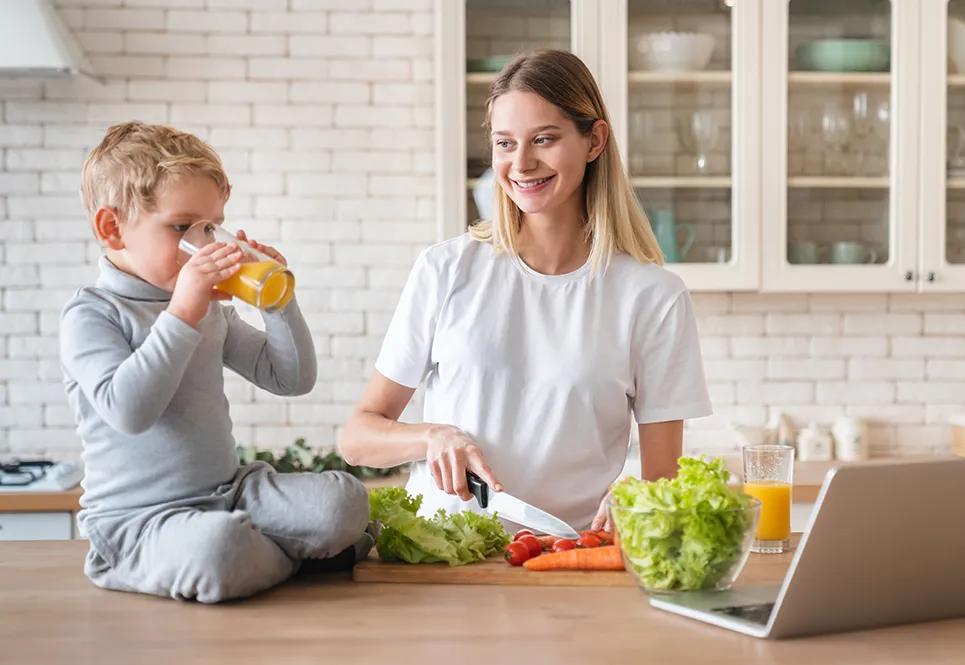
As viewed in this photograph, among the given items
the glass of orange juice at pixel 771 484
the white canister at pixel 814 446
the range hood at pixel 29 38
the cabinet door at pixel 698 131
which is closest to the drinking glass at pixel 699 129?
the cabinet door at pixel 698 131

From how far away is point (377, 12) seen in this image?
3689 mm

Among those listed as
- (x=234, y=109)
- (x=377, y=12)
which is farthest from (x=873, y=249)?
(x=234, y=109)

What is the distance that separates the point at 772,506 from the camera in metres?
1.61

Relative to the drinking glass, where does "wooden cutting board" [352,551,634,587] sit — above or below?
below

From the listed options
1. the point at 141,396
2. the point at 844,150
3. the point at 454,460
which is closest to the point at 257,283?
the point at 141,396

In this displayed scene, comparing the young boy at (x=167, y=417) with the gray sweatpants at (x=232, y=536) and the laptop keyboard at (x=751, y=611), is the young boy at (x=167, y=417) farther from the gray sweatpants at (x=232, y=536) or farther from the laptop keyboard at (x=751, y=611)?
the laptop keyboard at (x=751, y=611)

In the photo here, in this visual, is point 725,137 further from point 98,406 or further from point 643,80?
point 98,406

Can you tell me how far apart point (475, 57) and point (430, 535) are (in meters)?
2.21

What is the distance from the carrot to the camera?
1475mm

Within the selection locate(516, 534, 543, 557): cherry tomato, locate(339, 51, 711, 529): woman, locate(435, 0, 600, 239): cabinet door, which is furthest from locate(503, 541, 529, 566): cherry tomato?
locate(435, 0, 600, 239): cabinet door

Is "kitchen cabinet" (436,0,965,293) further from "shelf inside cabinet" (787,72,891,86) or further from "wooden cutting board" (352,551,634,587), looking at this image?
"wooden cutting board" (352,551,634,587)

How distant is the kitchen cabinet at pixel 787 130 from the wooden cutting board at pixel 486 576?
206cm

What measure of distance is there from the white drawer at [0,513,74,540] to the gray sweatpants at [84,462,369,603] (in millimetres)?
1833

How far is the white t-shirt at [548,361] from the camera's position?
1.99 metres
